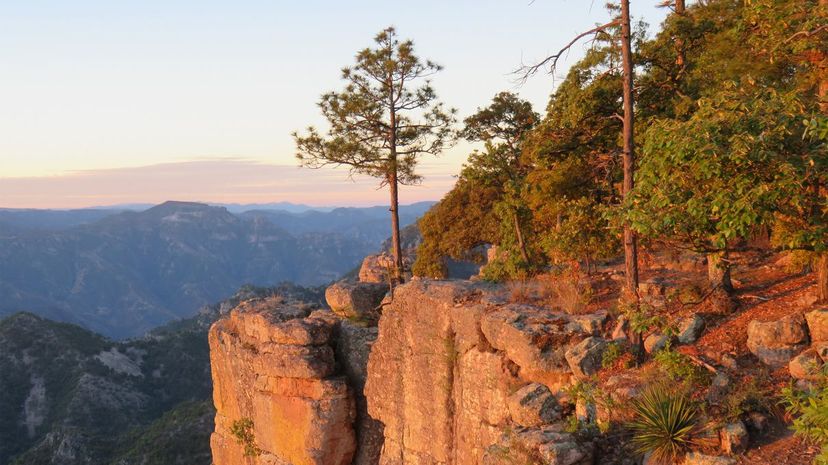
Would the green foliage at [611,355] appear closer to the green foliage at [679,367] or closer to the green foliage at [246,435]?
the green foliage at [679,367]

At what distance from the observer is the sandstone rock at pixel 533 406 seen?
10672mm

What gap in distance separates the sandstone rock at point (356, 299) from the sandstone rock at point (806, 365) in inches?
623

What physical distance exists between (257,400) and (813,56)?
67.4 feet

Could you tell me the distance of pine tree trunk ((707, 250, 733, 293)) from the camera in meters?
10.8

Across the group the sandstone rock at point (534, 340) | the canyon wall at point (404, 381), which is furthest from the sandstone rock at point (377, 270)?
the sandstone rock at point (534, 340)

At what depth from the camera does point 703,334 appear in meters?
11.3

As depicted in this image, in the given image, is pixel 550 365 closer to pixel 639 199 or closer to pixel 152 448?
pixel 639 199

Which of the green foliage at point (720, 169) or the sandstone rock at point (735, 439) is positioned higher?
the green foliage at point (720, 169)

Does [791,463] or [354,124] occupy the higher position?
[354,124]

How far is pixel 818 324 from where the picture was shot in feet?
31.7

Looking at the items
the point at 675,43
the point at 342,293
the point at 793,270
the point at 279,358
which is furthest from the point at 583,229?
the point at 279,358

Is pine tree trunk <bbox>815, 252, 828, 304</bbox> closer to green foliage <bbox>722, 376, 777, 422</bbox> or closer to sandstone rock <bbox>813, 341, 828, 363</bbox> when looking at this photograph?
sandstone rock <bbox>813, 341, 828, 363</bbox>

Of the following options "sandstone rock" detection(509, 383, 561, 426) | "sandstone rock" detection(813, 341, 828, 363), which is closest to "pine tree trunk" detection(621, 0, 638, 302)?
"sandstone rock" detection(509, 383, 561, 426)

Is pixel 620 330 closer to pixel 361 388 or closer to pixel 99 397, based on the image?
pixel 361 388
